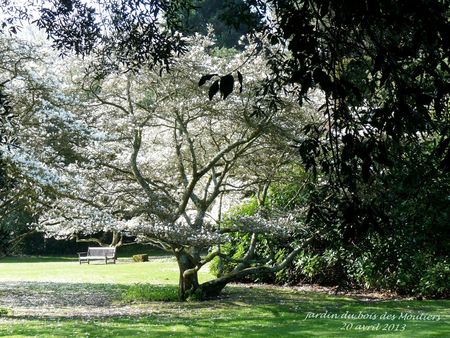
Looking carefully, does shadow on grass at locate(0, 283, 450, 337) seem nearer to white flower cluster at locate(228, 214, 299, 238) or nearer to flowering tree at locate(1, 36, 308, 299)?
flowering tree at locate(1, 36, 308, 299)

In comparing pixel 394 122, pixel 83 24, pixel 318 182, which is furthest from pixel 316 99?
pixel 394 122

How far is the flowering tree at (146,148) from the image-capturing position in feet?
34.7

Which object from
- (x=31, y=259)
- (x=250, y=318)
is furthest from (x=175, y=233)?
(x=31, y=259)


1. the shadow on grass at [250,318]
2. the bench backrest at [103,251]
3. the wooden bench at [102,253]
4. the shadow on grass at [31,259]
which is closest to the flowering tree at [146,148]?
the shadow on grass at [250,318]

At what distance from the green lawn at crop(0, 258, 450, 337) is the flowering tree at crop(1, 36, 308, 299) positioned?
3.89 feet

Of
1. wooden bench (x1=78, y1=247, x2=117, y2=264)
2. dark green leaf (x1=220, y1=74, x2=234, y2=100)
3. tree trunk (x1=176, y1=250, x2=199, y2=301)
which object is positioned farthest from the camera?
wooden bench (x1=78, y1=247, x2=117, y2=264)

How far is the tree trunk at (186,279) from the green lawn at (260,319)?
56 centimetres

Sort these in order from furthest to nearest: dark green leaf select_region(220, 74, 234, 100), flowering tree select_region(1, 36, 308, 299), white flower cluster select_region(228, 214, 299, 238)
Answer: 1. white flower cluster select_region(228, 214, 299, 238)
2. flowering tree select_region(1, 36, 308, 299)
3. dark green leaf select_region(220, 74, 234, 100)

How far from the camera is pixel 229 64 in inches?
470

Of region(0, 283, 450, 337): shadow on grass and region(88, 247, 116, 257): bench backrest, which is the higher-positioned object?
region(88, 247, 116, 257): bench backrest

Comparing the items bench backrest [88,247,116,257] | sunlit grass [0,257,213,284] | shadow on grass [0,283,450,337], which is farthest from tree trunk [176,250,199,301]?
bench backrest [88,247,116,257]

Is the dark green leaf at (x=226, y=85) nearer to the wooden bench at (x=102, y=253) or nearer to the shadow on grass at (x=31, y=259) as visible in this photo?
the wooden bench at (x=102, y=253)

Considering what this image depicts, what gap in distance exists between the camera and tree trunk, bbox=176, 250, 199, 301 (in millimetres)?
12539

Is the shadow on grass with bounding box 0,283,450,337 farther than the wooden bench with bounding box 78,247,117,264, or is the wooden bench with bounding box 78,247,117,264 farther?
the wooden bench with bounding box 78,247,117,264
